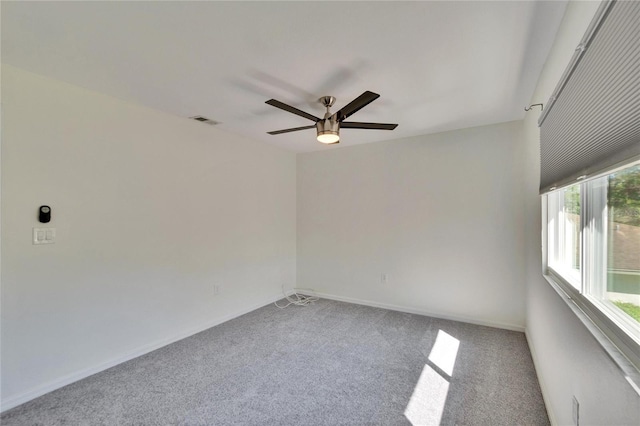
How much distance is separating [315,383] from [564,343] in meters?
1.65

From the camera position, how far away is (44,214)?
85.9 inches

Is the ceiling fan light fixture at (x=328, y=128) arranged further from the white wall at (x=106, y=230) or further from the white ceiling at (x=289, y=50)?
the white wall at (x=106, y=230)

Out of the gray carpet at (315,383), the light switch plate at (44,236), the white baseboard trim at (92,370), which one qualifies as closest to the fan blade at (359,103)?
→ the gray carpet at (315,383)

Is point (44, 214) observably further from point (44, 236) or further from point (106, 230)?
point (106, 230)

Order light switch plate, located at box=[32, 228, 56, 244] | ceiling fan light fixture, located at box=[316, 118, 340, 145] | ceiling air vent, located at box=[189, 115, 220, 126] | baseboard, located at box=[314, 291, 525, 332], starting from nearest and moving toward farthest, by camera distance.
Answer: light switch plate, located at box=[32, 228, 56, 244]
ceiling fan light fixture, located at box=[316, 118, 340, 145]
ceiling air vent, located at box=[189, 115, 220, 126]
baseboard, located at box=[314, 291, 525, 332]

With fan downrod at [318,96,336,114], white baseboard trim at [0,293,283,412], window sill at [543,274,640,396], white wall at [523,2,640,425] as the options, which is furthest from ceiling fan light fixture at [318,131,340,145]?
white baseboard trim at [0,293,283,412]

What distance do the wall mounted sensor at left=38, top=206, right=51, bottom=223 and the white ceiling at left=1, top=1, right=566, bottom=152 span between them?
100 cm

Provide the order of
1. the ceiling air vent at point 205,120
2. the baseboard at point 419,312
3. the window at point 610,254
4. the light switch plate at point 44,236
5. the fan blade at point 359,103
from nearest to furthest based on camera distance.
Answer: the window at point 610,254 → the fan blade at point 359,103 → the light switch plate at point 44,236 → the ceiling air vent at point 205,120 → the baseboard at point 419,312

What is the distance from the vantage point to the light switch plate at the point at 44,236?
7.07 feet

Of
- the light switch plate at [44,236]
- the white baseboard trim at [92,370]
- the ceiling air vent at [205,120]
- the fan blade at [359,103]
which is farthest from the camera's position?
the ceiling air vent at [205,120]

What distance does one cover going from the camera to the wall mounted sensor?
2.17 meters

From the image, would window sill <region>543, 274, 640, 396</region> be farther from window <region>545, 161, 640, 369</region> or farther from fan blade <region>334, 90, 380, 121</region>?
fan blade <region>334, 90, 380, 121</region>

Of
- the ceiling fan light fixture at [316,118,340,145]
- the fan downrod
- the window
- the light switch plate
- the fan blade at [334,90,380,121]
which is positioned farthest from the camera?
the fan downrod

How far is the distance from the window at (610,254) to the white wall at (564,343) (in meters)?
0.11
